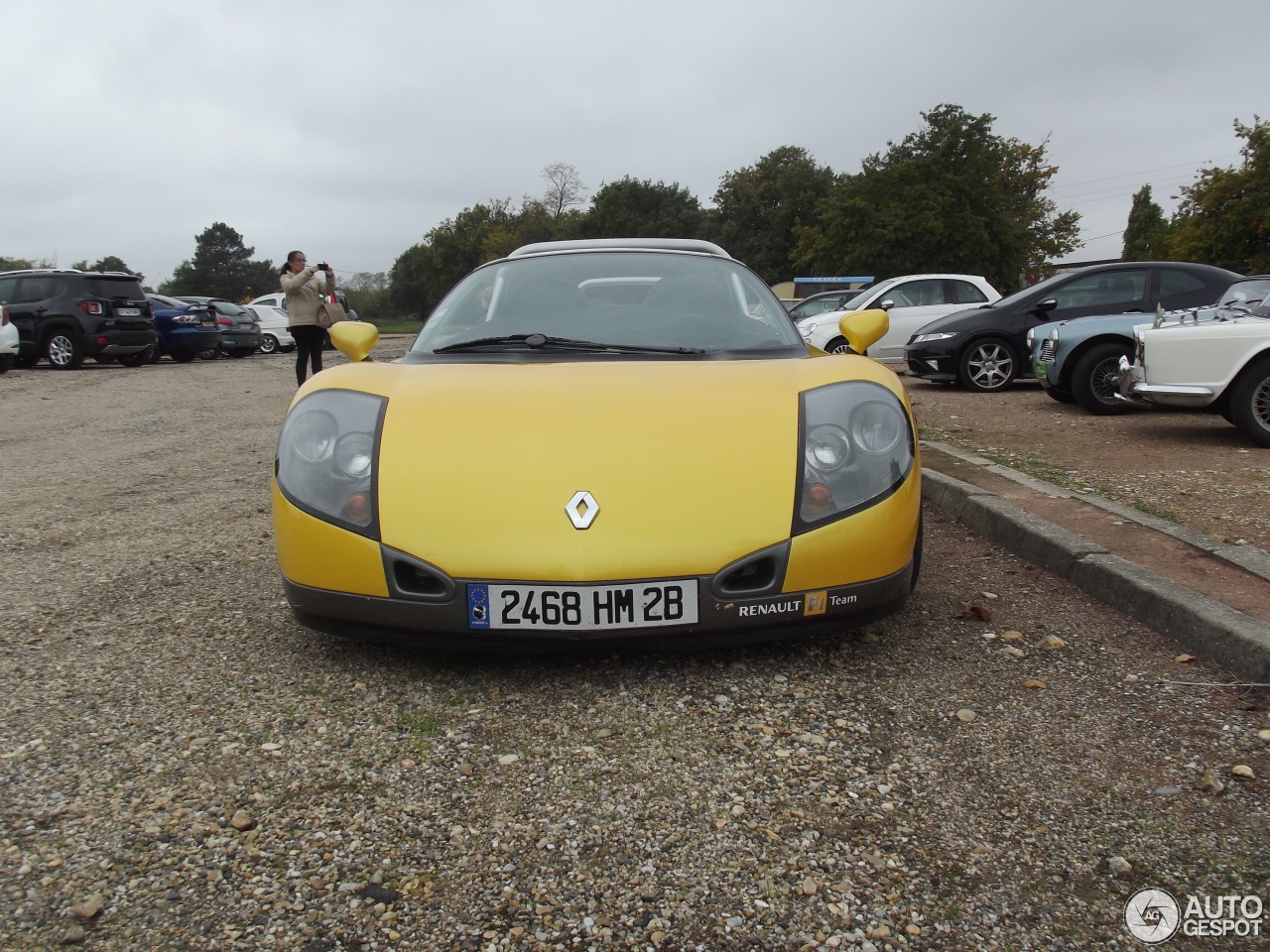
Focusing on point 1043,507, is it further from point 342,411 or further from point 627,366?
point 342,411

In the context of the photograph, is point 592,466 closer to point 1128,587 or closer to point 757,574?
point 757,574

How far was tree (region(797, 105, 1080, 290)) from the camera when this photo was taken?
37.4 meters

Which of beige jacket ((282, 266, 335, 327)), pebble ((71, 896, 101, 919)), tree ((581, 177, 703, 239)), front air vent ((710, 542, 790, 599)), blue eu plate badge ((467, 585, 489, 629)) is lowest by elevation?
pebble ((71, 896, 101, 919))

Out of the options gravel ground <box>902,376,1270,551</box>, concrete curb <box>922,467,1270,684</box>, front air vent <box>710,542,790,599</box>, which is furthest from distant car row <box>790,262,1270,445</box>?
front air vent <box>710,542,790,599</box>

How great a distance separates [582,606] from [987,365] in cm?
955

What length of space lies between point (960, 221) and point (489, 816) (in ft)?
127

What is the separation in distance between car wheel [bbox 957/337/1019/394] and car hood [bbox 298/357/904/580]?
8399mm

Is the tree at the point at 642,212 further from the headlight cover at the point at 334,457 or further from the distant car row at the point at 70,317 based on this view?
the headlight cover at the point at 334,457

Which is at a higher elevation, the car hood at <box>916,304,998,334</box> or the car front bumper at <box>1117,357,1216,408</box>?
the car hood at <box>916,304,998,334</box>

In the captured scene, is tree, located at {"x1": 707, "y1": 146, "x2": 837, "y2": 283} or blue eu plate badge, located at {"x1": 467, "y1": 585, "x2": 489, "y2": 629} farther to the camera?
tree, located at {"x1": 707, "y1": 146, "x2": 837, "y2": 283}

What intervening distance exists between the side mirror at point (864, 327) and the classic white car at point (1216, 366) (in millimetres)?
3729

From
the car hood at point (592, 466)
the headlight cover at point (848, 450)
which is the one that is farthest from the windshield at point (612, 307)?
the headlight cover at point (848, 450)

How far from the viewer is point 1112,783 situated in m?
2.10

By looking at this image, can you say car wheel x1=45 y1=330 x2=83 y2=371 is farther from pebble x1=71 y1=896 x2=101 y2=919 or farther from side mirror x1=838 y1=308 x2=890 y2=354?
pebble x1=71 y1=896 x2=101 y2=919
